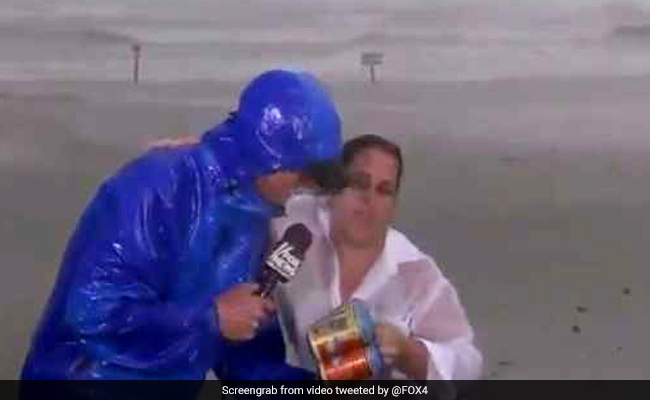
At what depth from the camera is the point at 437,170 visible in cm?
784

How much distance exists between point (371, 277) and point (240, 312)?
18.1 inches

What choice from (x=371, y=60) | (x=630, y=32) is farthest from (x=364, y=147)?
(x=630, y=32)

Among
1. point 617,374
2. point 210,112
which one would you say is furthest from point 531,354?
point 210,112

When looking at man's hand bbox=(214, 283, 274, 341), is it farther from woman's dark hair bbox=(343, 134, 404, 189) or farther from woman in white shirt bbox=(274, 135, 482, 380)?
woman's dark hair bbox=(343, 134, 404, 189)

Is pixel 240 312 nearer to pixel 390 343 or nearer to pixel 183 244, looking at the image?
pixel 183 244

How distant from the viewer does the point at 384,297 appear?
11.6 ft

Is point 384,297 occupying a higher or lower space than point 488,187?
higher

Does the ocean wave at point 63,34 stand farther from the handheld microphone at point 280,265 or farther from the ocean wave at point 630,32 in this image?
the handheld microphone at point 280,265

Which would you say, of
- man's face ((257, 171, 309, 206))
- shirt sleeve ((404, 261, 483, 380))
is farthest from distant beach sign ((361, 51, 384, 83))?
man's face ((257, 171, 309, 206))

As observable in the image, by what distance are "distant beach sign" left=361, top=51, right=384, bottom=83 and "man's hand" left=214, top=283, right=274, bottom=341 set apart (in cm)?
619

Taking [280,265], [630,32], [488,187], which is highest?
[280,265]

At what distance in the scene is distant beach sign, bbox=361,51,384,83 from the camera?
9.39 metres

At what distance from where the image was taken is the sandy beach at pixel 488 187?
5.96 m

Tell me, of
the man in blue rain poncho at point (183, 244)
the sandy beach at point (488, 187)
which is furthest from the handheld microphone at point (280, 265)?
the sandy beach at point (488, 187)
